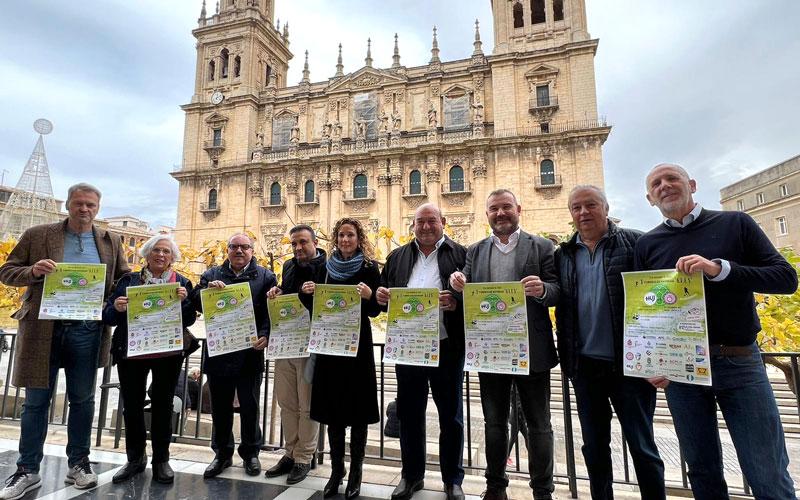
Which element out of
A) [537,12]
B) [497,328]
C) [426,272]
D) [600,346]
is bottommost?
[600,346]

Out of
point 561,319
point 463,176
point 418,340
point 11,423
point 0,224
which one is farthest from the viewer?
point 463,176

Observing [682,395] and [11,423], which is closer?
[682,395]

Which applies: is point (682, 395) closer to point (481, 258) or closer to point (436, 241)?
point (481, 258)

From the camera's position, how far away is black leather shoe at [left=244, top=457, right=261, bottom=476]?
10.9 feet

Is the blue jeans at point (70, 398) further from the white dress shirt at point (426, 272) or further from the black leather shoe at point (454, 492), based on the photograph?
the black leather shoe at point (454, 492)

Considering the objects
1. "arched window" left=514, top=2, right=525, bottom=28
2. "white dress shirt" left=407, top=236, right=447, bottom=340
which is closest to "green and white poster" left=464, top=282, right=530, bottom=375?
"white dress shirt" left=407, top=236, right=447, bottom=340

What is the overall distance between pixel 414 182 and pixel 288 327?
25.7m

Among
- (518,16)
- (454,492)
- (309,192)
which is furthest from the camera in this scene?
(309,192)

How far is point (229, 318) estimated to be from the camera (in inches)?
130

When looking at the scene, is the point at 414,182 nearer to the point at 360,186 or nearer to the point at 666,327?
the point at 360,186

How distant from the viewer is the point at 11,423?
4641 millimetres

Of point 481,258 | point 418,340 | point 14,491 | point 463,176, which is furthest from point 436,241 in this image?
point 463,176

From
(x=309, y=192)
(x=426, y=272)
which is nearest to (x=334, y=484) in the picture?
(x=426, y=272)

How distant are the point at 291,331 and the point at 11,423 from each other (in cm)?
406
